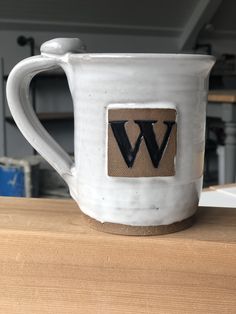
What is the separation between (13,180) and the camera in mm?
2080

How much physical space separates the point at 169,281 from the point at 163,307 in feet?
0.06

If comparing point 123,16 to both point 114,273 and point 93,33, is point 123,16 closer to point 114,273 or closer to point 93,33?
point 93,33

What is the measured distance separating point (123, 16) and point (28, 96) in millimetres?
2998

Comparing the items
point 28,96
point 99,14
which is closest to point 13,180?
point 99,14

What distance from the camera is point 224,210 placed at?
43 cm

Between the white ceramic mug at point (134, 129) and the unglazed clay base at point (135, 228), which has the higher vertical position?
the white ceramic mug at point (134, 129)

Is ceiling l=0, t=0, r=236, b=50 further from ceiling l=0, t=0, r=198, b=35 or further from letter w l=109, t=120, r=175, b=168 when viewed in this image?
letter w l=109, t=120, r=175, b=168

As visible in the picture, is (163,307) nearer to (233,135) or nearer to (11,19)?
(233,135)

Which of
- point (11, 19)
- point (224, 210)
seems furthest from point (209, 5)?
point (224, 210)

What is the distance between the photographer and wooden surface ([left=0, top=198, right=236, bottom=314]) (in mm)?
339

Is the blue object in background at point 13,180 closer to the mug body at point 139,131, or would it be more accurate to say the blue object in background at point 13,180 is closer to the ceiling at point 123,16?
the ceiling at point 123,16

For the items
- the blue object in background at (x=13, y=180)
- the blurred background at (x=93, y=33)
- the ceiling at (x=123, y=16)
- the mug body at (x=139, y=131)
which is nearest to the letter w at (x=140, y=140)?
the mug body at (x=139, y=131)

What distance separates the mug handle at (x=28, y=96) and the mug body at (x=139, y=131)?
0.05 ft

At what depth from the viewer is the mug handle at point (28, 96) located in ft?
1.16
